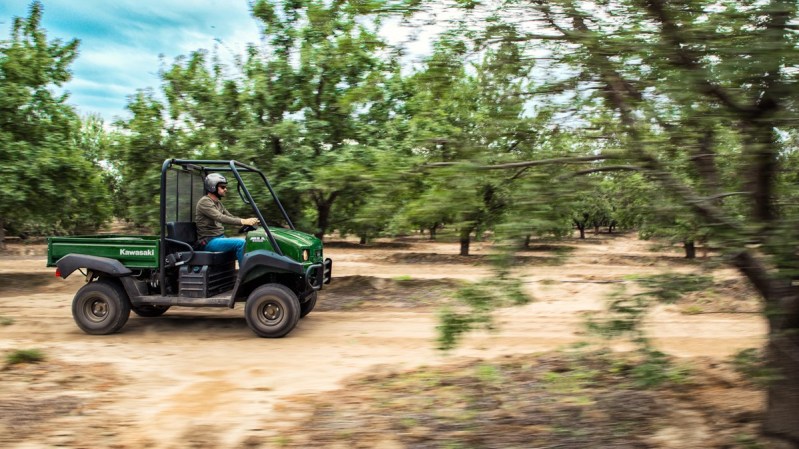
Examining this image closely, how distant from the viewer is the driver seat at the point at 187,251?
7.91 m

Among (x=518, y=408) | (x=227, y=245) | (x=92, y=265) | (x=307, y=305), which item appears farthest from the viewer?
(x=307, y=305)

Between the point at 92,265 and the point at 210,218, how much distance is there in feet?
5.47

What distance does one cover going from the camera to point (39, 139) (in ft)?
40.7

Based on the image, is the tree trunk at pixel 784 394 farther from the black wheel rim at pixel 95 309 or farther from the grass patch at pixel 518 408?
the black wheel rim at pixel 95 309

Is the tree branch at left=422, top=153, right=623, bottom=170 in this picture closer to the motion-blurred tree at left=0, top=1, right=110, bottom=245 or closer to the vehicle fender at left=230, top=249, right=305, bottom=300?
the vehicle fender at left=230, top=249, right=305, bottom=300

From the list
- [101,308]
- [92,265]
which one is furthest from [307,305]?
[92,265]

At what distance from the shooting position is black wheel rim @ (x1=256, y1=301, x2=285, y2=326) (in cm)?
775

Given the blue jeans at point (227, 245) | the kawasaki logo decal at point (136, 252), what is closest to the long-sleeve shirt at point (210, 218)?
the blue jeans at point (227, 245)

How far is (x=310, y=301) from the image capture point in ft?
29.5

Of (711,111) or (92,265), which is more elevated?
(711,111)

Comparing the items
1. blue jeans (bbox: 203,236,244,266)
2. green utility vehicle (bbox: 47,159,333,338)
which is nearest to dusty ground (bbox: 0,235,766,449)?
green utility vehicle (bbox: 47,159,333,338)

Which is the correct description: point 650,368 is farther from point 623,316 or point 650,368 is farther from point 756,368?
point 756,368

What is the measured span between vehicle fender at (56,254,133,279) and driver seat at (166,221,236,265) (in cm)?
68

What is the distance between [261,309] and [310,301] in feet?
4.22
